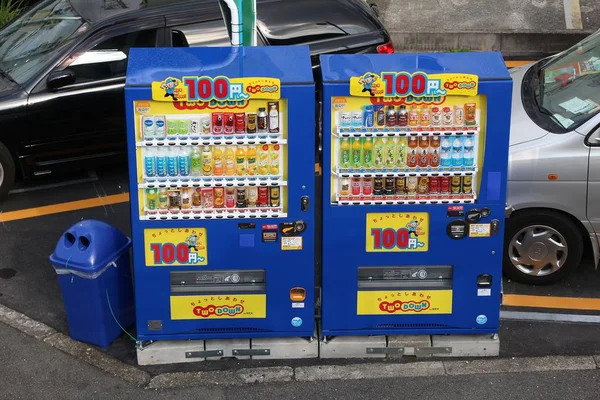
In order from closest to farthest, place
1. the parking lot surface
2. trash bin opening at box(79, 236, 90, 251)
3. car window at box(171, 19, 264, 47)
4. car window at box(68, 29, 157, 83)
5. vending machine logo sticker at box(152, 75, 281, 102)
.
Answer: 1. vending machine logo sticker at box(152, 75, 281, 102)
2. trash bin opening at box(79, 236, 90, 251)
3. the parking lot surface
4. car window at box(68, 29, 157, 83)
5. car window at box(171, 19, 264, 47)

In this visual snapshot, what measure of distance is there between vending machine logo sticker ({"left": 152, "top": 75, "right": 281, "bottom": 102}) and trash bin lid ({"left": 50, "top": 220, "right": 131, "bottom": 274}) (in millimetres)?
1216

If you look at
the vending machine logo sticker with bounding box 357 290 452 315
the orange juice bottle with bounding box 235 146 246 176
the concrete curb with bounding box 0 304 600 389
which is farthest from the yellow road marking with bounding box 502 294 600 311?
the orange juice bottle with bounding box 235 146 246 176

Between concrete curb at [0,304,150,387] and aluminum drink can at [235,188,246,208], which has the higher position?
aluminum drink can at [235,188,246,208]

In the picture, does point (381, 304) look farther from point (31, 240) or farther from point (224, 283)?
point (31, 240)

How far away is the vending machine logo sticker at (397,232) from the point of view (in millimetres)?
5789

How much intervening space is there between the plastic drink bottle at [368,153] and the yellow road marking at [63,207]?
11.9ft

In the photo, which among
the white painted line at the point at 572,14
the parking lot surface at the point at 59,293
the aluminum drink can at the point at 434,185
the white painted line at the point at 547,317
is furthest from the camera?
the white painted line at the point at 572,14

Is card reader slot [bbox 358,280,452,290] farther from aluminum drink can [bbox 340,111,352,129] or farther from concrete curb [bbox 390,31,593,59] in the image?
concrete curb [bbox 390,31,593,59]

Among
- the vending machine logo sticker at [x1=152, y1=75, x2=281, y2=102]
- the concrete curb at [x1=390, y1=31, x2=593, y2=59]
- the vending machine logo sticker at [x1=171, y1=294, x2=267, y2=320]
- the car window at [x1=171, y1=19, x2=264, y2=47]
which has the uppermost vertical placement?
the concrete curb at [x1=390, y1=31, x2=593, y2=59]

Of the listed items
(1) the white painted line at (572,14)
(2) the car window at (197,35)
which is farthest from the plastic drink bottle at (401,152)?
(1) the white painted line at (572,14)

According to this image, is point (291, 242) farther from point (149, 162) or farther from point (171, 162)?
point (149, 162)

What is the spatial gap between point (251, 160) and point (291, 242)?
641mm

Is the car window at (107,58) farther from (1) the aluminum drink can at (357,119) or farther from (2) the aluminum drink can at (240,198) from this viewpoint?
(1) the aluminum drink can at (357,119)

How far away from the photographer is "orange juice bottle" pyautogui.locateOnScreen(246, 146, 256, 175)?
18.2ft
